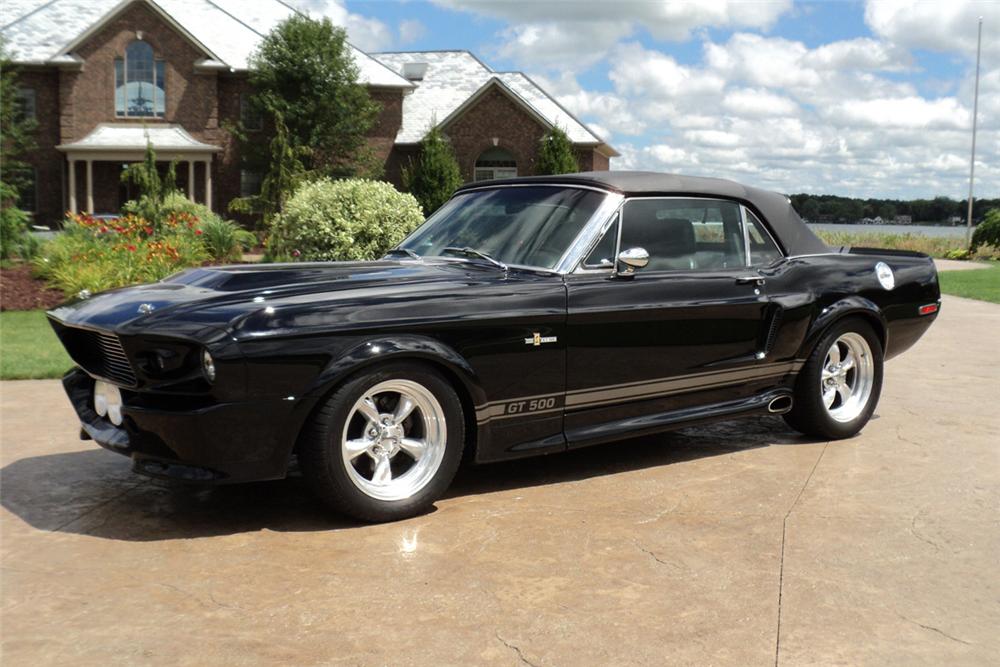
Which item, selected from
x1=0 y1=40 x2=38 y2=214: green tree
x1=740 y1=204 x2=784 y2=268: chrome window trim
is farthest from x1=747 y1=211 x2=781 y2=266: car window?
x1=0 y1=40 x2=38 y2=214: green tree

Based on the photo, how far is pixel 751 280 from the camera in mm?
5621

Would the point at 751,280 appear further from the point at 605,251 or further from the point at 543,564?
the point at 543,564

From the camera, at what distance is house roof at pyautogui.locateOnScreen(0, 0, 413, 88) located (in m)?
35.3

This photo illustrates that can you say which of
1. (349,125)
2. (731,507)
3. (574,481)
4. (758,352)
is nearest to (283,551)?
(574,481)

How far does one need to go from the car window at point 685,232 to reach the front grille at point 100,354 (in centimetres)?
254

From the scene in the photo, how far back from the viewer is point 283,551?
4.08 metres

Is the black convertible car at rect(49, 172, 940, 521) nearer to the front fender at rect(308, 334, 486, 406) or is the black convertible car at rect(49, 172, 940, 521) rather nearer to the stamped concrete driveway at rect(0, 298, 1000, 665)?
the front fender at rect(308, 334, 486, 406)

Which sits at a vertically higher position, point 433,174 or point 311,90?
point 311,90

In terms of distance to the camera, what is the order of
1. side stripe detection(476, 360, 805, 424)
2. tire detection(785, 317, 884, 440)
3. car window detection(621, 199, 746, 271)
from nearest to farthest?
side stripe detection(476, 360, 805, 424) → car window detection(621, 199, 746, 271) → tire detection(785, 317, 884, 440)

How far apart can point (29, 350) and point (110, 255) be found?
470 centimetres

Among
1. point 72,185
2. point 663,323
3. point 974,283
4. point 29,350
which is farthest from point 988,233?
point 72,185

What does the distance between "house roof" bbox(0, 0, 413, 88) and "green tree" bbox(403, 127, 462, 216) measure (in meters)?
3.85

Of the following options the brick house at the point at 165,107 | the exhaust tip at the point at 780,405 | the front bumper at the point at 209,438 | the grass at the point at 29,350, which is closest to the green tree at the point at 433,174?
the brick house at the point at 165,107

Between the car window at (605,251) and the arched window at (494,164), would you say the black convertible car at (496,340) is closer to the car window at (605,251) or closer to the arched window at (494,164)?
the car window at (605,251)
